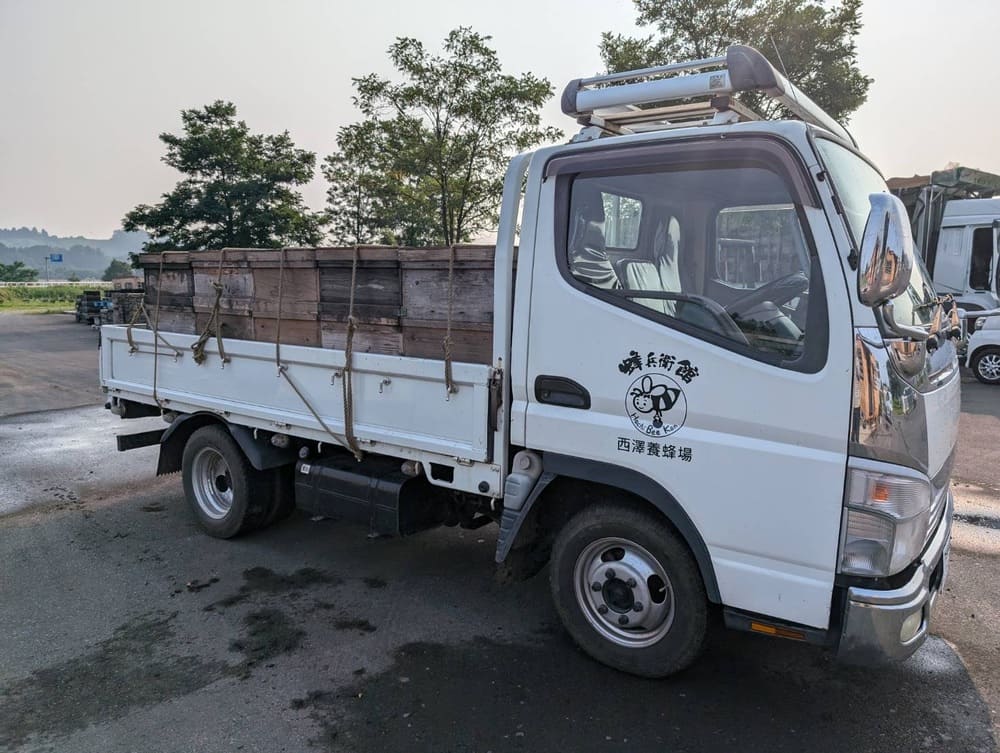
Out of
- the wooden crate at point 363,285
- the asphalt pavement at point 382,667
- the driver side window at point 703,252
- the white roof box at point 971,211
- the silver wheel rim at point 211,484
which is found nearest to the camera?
the driver side window at point 703,252

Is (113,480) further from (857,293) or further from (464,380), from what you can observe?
(857,293)

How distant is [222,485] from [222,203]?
23.9 meters

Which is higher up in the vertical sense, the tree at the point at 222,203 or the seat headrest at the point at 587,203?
the tree at the point at 222,203

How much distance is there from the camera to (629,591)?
130 inches

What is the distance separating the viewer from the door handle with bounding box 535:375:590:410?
326 centimetres

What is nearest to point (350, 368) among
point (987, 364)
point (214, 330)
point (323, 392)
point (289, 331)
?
point (323, 392)

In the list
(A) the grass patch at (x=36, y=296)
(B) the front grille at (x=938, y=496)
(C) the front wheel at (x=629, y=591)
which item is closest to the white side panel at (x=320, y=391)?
(C) the front wheel at (x=629, y=591)

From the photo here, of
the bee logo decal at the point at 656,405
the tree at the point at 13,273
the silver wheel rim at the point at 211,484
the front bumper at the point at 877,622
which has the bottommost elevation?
the silver wheel rim at the point at 211,484

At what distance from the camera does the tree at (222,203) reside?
2655cm

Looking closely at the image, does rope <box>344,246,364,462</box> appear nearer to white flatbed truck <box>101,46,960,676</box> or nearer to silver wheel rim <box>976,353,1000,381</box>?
white flatbed truck <box>101,46,960,676</box>

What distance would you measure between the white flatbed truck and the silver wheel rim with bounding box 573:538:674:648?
11mm

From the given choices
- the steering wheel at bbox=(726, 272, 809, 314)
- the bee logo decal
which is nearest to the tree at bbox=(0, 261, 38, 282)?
the bee logo decal

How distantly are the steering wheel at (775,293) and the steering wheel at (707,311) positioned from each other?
44 millimetres

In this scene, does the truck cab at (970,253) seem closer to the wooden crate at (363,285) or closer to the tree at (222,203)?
the wooden crate at (363,285)
